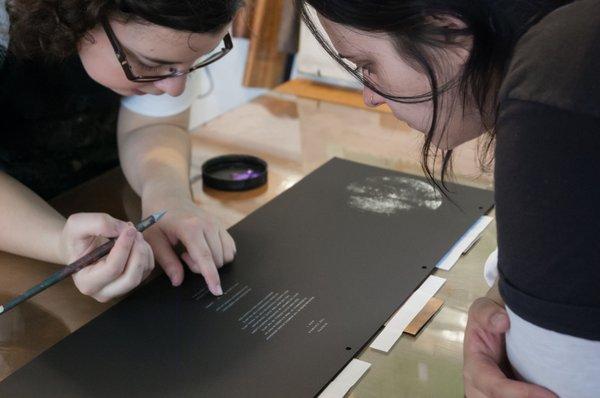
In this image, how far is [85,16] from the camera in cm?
105

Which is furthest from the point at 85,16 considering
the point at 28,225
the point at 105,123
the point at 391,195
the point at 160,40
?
the point at 391,195

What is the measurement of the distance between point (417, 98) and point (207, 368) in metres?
0.41

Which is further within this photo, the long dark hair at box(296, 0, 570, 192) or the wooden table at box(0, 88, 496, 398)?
the wooden table at box(0, 88, 496, 398)

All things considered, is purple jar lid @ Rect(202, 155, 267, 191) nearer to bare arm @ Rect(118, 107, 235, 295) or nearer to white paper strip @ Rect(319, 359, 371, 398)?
bare arm @ Rect(118, 107, 235, 295)

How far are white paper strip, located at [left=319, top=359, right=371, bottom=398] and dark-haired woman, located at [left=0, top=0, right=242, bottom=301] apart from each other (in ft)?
0.82

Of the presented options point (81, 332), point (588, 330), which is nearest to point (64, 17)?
point (81, 332)

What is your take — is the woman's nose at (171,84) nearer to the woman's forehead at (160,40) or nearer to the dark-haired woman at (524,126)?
the woman's forehead at (160,40)

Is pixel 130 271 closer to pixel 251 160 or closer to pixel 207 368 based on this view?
pixel 207 368

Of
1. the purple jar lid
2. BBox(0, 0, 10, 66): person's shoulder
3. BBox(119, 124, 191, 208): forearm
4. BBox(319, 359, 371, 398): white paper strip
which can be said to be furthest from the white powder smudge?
BBox(0, 0, 10, 66): person's shoulder

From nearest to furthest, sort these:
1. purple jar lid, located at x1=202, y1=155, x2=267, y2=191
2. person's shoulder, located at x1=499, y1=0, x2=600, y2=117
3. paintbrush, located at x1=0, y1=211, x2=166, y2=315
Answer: person's shoulder, located at x1=499, y1=0, x2=600, y2=117
paintbrush, located at x1=0, y1=211, x2=166, y2=315
purple jar lid, located at x1=202, y1=155, x2=267, y2=191

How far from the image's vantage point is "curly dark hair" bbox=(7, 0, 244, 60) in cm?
102

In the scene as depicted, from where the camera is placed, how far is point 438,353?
3.17ft

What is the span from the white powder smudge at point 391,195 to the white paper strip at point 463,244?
3.6 inches

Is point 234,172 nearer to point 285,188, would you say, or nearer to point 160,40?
point 285,188
